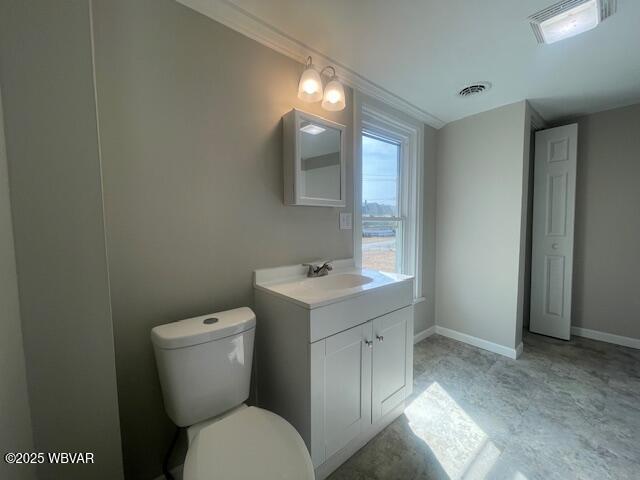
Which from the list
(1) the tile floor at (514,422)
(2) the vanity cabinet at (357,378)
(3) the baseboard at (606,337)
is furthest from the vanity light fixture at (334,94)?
(3) the baseboard at (606,337)

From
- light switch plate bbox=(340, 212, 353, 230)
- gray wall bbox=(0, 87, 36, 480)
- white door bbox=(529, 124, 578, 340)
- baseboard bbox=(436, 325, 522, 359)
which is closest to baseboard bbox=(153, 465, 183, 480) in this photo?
gray wall bbox=(0, 87, 36, 480)

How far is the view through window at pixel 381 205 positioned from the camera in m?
2.25

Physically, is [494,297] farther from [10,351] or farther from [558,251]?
[10,351]

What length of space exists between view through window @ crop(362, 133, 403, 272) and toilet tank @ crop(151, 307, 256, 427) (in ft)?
4.56

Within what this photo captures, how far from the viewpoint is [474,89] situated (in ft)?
6.73

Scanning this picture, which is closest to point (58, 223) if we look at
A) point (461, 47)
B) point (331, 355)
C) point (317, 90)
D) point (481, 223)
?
point (331, 355)

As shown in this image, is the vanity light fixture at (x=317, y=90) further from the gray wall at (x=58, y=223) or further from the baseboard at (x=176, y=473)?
the baseboard at (x=176, y=473)

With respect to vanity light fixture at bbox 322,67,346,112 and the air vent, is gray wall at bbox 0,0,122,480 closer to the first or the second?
vanity light fixture at bbox 322,67,346,112

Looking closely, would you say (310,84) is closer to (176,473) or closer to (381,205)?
(381,205)

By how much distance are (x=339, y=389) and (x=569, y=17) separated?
2185 mm

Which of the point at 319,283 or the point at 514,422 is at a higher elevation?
the point at 319,283

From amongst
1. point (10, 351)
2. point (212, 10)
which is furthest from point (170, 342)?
point (212, 10)

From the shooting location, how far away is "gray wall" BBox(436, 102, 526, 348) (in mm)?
2307

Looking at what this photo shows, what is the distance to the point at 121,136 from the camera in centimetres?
107
